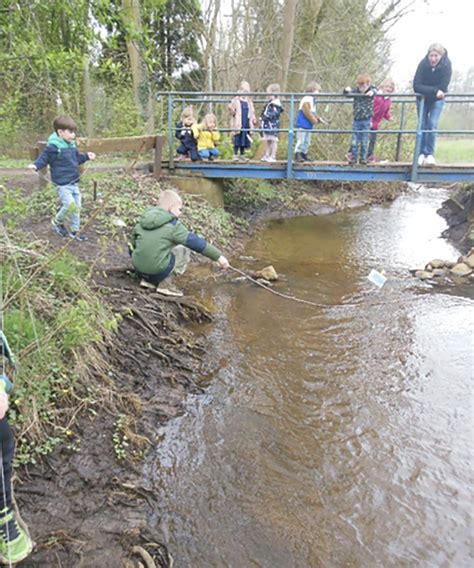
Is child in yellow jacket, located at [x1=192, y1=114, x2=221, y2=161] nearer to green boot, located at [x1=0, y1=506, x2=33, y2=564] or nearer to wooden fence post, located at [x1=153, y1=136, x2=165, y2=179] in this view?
wooden fence post, located at [x1=153, y1=136, x2=165, y2=179]

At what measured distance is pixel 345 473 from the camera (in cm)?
333

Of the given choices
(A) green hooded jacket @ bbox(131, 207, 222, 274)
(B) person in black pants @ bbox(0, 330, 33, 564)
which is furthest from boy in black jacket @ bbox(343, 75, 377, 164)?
(B) person in black pants @ bbox(0, 330, 33, 564)

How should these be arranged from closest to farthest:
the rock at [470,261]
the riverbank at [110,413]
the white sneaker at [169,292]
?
the riverbank at [110,413] → the white sneaker at [169,292] → the rock at [470,261]

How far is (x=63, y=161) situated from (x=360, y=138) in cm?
545

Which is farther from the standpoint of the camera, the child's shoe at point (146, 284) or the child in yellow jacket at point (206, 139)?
the child in yellow jacket at point (206, 139)

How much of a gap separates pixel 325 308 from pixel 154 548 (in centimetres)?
411

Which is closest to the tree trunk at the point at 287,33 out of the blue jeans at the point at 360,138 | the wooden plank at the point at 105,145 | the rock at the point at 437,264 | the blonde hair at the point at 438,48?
the blue jeans at the point at 360,138

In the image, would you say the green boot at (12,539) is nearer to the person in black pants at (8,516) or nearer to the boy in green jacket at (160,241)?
the person in black pants at (8,516)

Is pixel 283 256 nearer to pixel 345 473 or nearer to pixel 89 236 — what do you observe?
pixel 89 236

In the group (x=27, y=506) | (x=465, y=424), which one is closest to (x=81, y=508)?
(x=27, y=506)

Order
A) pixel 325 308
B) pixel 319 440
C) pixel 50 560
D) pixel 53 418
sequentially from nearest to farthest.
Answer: pixel 50 560
pixel 53 418
pixel 319 440
pixel 325 308

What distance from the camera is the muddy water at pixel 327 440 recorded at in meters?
2.80

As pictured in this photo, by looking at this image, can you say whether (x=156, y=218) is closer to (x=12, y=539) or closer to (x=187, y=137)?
(x=12, y=539)

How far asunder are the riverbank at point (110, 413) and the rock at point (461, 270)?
398 cm
